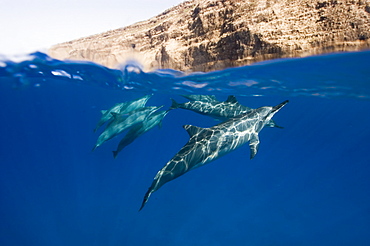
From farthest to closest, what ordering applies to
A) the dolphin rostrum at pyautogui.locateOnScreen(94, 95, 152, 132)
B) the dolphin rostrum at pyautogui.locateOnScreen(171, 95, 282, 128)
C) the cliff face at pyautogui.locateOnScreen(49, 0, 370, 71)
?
the dolphin rostrum at pyautogui.locateOnScreen(94, 95, 152, 132)
the dolphin rostrum at pyautogui.locateOnScreen(171, 95, 282, 128)
the cliff face at pyautogui.locateOnScreen(49, 0, 370, 71)

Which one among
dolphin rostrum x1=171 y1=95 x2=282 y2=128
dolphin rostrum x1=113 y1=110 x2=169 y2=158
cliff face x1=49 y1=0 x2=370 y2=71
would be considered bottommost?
dolphin rostrum x1=113 y1=110 x2=169 y2=158

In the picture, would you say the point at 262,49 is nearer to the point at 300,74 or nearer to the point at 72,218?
the point at 300,74

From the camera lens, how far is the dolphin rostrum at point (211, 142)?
4.45 m

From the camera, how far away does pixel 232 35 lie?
22.2ft

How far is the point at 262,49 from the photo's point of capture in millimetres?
6766

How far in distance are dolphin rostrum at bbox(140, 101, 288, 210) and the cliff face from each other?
223 centimetres

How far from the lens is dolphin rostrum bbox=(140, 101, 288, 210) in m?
4.45

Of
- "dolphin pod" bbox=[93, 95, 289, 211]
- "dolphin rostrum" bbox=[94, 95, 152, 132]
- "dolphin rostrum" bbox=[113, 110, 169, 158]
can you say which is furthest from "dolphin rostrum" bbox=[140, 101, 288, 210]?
"dolphin rostrum" bbox=[94, 95, 152, 132]

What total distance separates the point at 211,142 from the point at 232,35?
368cm

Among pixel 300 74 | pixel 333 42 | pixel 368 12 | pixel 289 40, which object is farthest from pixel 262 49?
pixel 300 74

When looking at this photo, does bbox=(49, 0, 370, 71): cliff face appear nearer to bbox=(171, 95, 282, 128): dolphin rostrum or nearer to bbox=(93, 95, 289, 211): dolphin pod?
bbox=(171, 95, 282, 128): dolphin rostrum

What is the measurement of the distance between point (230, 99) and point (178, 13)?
3.94m

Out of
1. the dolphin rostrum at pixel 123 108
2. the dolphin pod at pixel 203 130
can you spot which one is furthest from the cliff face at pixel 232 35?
the dolphin rostrum at pixel 123 108

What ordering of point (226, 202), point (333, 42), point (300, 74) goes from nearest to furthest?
point (333, 42) → point (300, 74) → point (226, 202)
